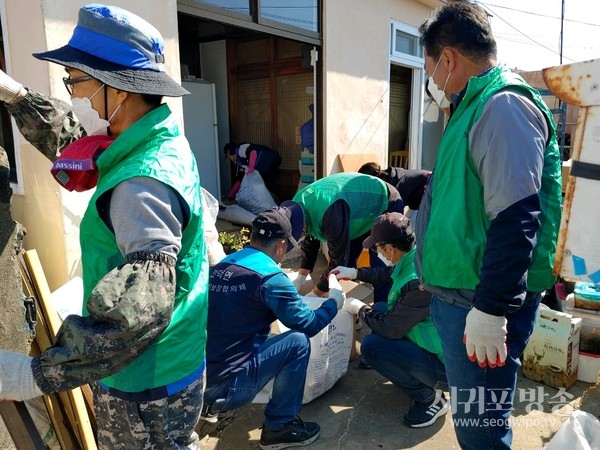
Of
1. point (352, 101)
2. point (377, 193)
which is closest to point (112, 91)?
point (377, 193)

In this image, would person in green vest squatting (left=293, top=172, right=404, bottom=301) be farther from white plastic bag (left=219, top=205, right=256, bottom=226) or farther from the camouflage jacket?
the camouflage jacket

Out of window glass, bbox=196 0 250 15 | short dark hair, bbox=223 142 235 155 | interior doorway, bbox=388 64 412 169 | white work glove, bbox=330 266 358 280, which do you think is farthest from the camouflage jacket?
interior doorway, bbox=388 64 412 169

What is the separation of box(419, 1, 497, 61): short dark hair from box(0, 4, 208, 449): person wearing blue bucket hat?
3.02 ft

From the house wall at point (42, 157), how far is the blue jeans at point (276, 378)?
50.7 inches

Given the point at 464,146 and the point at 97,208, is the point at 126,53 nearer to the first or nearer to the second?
the point at 97,208

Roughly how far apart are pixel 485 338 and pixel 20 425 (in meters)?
1.30

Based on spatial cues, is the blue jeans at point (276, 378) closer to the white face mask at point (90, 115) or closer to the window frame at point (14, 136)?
the white face mask at point (90, 115)

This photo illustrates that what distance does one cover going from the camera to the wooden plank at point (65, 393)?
2.00 metres

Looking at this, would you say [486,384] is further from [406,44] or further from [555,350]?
[406,44]

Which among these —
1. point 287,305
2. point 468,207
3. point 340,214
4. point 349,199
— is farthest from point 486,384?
point 349,199

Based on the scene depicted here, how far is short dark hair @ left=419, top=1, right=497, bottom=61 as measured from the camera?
1.59 meters

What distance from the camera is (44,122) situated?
180 centimetres

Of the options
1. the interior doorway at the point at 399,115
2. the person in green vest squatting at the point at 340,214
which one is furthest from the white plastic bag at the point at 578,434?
the interior doorway at the point at 399,115

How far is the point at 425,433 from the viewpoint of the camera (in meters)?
2.54
